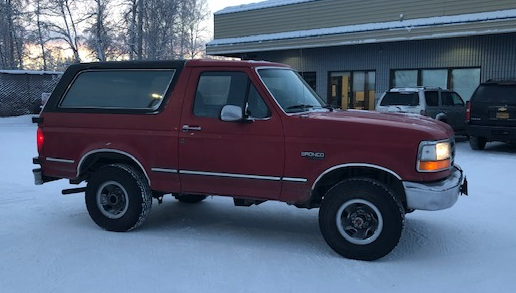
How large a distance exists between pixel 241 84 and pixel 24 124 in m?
20.2

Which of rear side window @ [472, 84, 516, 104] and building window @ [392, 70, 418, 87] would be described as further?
building window @ [392, 70, 418, 87]

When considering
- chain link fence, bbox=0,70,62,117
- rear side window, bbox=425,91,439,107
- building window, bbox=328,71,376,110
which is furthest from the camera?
chain link fence, bbox=0,70,62,117

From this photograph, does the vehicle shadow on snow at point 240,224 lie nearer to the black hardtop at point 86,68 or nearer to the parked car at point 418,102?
the black hardtop at point 86,68

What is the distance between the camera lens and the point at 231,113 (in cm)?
489

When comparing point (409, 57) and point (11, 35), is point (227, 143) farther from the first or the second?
point (11, 35)

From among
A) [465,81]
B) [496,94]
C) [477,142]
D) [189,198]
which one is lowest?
[189,198]

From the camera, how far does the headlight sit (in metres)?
4.48

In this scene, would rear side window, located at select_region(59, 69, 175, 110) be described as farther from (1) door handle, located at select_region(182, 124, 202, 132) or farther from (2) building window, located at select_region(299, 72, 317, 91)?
(2) building window, located at select_region(299, 72, 317, 91)

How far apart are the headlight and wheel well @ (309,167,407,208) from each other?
1.00 feet

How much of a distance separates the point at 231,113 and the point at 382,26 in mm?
13786

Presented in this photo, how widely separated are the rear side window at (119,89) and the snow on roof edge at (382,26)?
12646mm

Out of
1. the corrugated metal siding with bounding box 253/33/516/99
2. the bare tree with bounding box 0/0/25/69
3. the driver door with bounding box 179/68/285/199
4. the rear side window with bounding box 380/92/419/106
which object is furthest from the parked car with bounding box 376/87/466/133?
the bare tree with bounding box 0/0/25/69

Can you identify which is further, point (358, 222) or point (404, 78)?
point (404, 78)

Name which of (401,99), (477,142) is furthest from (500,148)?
(401,99)
